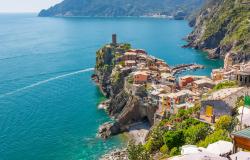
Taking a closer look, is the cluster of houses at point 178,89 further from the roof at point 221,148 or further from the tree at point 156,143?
the roof at point 221,148

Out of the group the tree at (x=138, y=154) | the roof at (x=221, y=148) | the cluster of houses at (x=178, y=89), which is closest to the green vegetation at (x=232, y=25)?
the cluster of houses at (x=178, y=89)

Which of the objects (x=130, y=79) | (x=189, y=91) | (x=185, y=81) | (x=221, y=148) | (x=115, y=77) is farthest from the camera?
(x=115, y=77)

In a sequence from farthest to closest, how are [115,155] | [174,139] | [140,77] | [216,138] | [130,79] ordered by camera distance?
[130,79] → [140,77] → [115,155] → [174,139] → [216,138]

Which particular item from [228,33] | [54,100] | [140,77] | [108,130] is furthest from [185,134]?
[228,33]

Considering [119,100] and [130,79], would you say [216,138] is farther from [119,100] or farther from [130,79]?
[130,79]

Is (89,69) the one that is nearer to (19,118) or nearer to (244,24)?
(19,118)

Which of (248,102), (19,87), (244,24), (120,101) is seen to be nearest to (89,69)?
(19,87)
